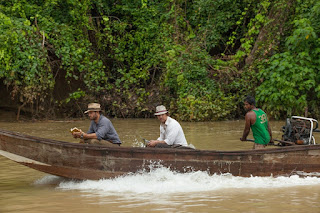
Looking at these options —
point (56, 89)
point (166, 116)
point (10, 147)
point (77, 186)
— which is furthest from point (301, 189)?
point (56, 89)

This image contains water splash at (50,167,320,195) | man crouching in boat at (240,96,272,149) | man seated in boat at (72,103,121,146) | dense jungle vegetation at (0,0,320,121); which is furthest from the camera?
dense jungle vegetation at (0,0,320,121)

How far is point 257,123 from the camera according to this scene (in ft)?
27.2

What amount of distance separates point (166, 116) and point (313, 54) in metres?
9.03

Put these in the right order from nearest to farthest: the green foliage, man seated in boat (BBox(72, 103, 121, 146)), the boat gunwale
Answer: the boat gunwale → man seated in boat (BBox(72, 103, 121, 146)) → the green foliage

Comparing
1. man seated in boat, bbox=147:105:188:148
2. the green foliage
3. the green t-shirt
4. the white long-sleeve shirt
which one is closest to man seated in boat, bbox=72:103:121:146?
man seated in boat, bbox=147:105:188:148

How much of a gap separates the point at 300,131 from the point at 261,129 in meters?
0.64

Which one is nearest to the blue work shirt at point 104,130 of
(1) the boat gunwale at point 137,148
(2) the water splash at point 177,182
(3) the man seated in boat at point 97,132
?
(3) the man seated in boat at point 97,132

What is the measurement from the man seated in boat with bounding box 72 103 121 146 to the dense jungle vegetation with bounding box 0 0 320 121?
24.2ft

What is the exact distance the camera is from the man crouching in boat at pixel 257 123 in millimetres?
8266

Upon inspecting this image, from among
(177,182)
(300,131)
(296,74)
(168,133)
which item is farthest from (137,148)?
(296,74)

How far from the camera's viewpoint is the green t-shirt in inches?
326

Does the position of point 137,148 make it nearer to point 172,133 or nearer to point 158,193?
point 172,133

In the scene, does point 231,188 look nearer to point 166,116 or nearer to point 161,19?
point 166,116

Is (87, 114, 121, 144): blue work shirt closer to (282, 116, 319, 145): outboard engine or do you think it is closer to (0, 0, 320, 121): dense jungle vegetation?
(282, 116, 319, 145): outboard engine
